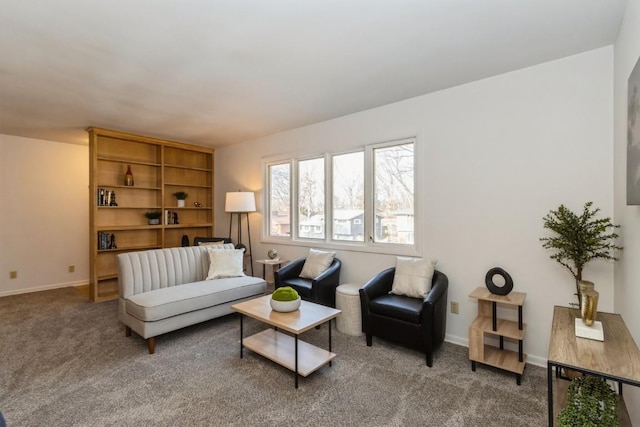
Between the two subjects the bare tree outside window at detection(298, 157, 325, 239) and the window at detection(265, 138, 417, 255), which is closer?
the window at detection(265, 138, 417, 255)

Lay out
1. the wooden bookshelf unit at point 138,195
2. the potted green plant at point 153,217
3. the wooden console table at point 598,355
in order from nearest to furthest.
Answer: the wooden console table at point 598,355, the wooden bookshelf unit at point 138,195, the potted green plant at point 153,217

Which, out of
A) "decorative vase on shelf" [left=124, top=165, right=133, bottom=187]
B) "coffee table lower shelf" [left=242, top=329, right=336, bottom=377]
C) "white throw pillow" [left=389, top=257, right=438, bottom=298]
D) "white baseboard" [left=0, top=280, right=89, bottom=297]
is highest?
"decorative vase on shelf" [left=124, top=165, right=133, bottom=187]

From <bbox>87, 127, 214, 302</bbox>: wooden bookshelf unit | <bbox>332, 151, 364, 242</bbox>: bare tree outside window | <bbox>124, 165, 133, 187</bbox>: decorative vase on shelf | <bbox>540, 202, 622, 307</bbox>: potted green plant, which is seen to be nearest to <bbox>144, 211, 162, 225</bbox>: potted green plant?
<bbox>87, 127, 214, 302</bbox>: wooden bookshelf unit

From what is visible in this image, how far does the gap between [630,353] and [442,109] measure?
2426 mm

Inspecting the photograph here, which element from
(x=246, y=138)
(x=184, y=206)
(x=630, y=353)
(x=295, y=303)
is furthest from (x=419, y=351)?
(x=184, y=206)

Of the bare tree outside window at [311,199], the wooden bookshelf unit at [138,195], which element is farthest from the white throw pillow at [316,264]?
the wooden bookshelf unit at [138,195]

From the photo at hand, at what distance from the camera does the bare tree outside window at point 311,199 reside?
431 centimetres

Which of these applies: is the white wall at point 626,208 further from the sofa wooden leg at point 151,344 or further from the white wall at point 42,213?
the white wall at point 42,213

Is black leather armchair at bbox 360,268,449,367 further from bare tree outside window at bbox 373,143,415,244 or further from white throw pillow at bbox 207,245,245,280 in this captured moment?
white throw pillow at bbox 207,245,245,280

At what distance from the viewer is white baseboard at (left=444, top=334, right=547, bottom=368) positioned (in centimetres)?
259

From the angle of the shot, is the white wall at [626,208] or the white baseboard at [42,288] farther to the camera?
the white baseboard at [42,288]

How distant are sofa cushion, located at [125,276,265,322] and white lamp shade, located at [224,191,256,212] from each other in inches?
54.9

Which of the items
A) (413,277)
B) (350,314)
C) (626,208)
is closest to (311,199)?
(350,314)

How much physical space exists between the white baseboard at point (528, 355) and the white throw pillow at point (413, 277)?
1.99 ft
